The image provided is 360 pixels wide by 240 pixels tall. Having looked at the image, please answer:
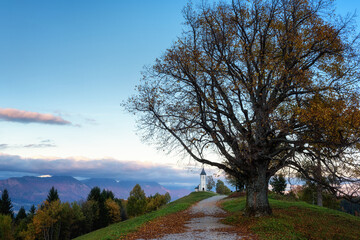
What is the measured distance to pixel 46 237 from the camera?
197 ft

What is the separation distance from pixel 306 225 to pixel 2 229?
5684cm

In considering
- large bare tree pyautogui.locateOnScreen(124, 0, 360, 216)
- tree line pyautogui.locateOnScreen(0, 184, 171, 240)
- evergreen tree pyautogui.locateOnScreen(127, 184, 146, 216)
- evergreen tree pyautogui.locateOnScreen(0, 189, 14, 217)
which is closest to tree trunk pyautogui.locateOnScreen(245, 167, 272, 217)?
large bare tree pyautogui.locateOnScreen(124, 0, 360, 216)

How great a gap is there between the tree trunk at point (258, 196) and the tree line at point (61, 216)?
50.0 m

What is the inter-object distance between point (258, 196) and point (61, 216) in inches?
2357

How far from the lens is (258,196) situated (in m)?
17.5

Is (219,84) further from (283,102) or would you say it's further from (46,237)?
(46,237)

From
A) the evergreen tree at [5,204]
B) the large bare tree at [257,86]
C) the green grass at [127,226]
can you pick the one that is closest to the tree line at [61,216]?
the evergreen tree at [5,204]

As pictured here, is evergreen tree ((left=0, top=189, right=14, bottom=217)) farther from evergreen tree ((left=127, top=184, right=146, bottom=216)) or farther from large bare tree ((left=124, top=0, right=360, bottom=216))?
large bare tree ((left=124, top=0, right=360, bottom=216))

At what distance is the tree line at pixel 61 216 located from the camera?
5428 cm

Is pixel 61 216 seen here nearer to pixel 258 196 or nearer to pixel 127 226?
pixel 127 226

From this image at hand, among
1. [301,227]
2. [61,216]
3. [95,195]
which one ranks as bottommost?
[61,216]

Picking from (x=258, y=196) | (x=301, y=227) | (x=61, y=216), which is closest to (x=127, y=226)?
(x=258, y=196)

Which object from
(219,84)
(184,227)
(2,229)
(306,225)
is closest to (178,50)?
(219,84)

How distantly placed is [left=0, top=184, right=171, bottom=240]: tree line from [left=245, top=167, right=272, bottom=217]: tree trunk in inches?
1969
